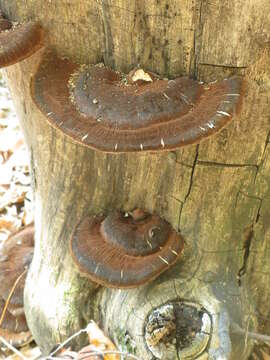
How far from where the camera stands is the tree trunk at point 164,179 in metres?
2.06

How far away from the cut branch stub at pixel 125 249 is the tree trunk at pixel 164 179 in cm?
14

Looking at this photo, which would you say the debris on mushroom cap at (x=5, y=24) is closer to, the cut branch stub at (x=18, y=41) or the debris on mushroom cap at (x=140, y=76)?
the cut branch stub at (x=18, y=41)

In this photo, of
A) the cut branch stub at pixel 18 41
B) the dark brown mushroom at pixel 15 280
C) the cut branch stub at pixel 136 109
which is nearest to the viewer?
the cut branch stub at pixel 136 109

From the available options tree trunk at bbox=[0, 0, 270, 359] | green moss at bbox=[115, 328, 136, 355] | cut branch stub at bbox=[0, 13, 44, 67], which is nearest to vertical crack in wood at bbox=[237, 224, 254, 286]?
tree trunk at bbox=[0, 0, 270, 359]

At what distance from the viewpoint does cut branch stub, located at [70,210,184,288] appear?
Answer: 2408 mm

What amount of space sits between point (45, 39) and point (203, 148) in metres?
0.96

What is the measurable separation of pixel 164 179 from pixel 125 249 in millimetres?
441

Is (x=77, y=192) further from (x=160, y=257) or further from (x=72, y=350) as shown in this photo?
(x=72, y=350)

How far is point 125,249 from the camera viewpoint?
2.47 m


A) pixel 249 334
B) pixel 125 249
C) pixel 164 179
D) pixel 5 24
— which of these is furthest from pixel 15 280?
pixel 5 24

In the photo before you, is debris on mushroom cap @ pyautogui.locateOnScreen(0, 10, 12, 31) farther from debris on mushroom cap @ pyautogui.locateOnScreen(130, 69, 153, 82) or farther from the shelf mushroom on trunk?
debris on mushroom cap @ pyautogui.locateOnScreen(130, 69, 153, 82)

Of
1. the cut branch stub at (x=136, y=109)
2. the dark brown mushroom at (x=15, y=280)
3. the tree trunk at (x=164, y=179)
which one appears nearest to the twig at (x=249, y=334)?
the tree trunk at (x=164, y=179)

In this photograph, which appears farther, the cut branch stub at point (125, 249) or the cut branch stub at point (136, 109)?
the cut branch stub at point (125, 249)

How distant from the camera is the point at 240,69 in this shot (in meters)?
2.09
